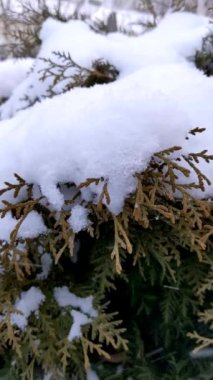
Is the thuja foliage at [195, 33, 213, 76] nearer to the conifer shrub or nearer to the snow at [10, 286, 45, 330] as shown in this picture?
the conifer shrub

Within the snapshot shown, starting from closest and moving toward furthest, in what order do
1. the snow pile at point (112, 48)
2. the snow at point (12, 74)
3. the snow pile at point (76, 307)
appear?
the snow pile at point (76, 307) < the snow pile at point (112, 48) < the snow at point (12, 74)

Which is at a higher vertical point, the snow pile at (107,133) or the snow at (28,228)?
the snow pile at (107,133)

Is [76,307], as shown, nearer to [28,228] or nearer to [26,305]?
[26,305]

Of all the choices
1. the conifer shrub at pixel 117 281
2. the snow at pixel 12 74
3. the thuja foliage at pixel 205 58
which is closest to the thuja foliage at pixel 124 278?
the conifer shrub at pixel 117 281

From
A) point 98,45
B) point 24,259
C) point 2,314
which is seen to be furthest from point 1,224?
point 98,45

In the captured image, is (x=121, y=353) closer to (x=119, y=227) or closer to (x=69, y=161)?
(x=119, y=227)

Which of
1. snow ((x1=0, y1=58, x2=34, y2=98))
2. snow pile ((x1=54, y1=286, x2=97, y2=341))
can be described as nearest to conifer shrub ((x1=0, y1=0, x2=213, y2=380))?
snow pile ((x1=54, y1=286, x2=97, y2=341))

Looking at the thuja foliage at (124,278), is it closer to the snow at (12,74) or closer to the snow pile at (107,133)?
the snow pile at (107,133)
